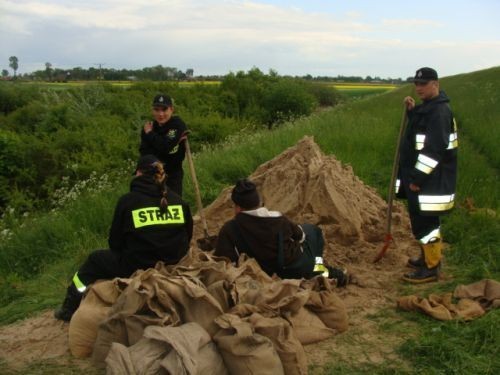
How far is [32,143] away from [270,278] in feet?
68.9

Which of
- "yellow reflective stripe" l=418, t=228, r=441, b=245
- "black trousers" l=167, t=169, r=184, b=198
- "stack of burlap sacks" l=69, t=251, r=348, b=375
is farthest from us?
"black trousers" l=167, t=169, r=184, b=198

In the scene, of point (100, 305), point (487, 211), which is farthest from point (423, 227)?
point (100, 305)

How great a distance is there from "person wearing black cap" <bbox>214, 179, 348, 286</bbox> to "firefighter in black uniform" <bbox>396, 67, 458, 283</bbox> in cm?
119

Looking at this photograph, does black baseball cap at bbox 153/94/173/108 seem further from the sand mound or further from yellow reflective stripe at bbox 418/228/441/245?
yellow reflective stripe at bbox 418/228/441/245

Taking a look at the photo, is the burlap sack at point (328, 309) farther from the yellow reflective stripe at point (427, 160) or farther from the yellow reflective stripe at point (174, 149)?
the yellow reflective stripe at point (174, 149)

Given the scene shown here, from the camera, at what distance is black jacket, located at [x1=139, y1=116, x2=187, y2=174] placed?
6.33 m

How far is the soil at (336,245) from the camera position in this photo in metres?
4.11

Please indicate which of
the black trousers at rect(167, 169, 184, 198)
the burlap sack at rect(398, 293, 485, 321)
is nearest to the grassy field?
the burlap sack at rect(398, 293, 485, 321)

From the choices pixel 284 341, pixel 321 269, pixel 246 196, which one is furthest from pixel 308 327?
pixel 246 196

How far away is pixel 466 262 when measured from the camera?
5883 millimetres

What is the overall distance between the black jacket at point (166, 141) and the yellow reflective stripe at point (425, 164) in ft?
8.95

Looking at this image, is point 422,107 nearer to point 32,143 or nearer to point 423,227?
point 423,227

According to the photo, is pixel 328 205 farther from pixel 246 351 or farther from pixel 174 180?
A: pixel 246 351

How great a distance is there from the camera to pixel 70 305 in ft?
15.4
